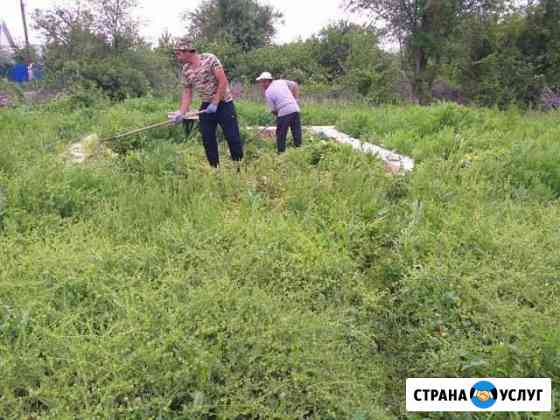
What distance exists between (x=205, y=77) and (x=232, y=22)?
16.4 meters

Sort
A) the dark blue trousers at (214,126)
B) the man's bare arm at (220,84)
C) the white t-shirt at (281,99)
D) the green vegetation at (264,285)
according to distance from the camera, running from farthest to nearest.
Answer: the white t-shirt at (281,99)
the dark blue trousers at (214,126)
the man's bare arm at (220,84)
the green vegetation at (264,285)

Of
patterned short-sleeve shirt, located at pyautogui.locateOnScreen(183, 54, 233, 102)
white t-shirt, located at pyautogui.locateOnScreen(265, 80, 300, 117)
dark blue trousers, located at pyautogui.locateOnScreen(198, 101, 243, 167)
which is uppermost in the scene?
patterned short-sleeve shirt, located at pyautogui.locateOnScreen(183, 54, 233, 102)

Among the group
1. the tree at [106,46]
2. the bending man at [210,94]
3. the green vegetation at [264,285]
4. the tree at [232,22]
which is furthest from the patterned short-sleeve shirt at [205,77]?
the tree at [232,22]

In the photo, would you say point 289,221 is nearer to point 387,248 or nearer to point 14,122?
point 387,248

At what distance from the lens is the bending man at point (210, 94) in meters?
4.32

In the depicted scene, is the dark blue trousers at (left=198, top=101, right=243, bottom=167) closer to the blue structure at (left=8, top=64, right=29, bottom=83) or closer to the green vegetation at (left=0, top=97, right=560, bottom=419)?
the green vegetation at (left=0, top=97, right=560, bottom=419)

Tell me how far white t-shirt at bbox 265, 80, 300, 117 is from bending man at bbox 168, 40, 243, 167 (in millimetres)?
1048

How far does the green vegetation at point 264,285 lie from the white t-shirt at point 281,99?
1.65m

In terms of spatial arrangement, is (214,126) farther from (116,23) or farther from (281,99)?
(116,23)

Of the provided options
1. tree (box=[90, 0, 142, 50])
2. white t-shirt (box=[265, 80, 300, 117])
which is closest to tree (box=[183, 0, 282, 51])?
tree (box=[90, 0, 142, 50])

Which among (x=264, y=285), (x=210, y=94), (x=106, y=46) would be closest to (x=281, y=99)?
(x=210, y=94)

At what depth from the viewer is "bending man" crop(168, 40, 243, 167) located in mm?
4320

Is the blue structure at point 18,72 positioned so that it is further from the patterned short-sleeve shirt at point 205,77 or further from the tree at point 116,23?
the patterned short-sleeve shirt at point 205,77

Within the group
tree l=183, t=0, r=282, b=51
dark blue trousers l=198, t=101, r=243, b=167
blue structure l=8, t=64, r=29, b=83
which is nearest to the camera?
dark blue trousers l=198, t=101, r=243, b=167
